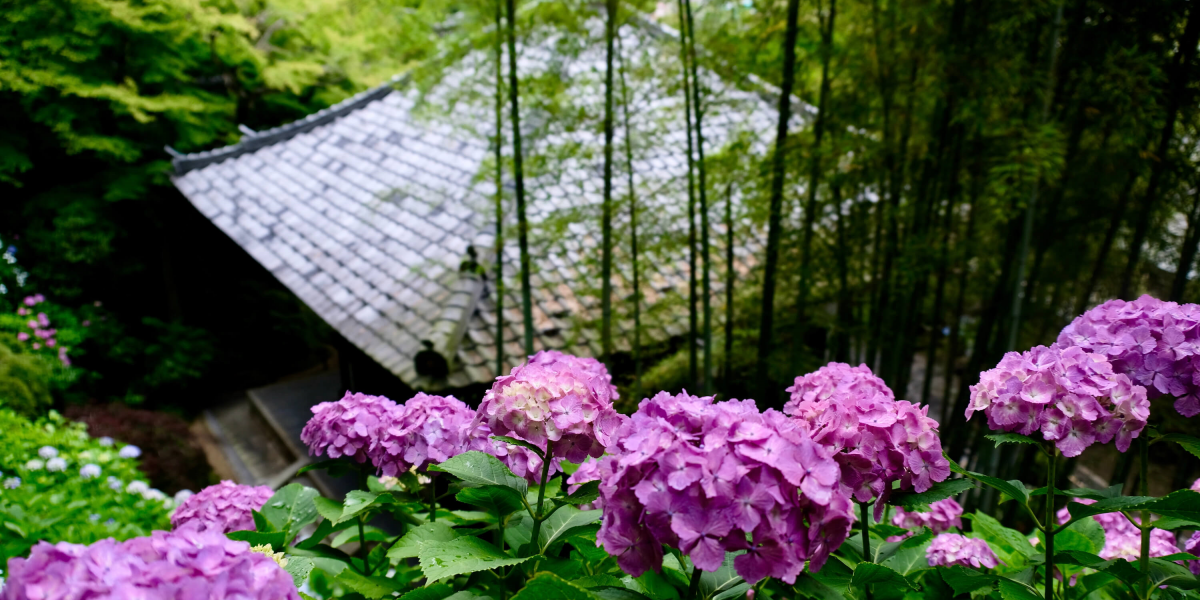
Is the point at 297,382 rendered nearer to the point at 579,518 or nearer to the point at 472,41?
the point at 472,41

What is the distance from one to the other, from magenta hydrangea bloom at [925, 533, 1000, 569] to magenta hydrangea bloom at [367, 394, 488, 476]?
2.93ft

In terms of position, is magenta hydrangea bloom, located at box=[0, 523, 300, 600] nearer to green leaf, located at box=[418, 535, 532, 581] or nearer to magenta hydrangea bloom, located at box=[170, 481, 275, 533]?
green leaf, located at box=[418, 535, 532, 581]

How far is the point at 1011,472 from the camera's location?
363 centimetres

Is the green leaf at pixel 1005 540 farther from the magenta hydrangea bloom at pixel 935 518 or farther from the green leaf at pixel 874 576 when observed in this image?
the green leaf at pixel 874 576

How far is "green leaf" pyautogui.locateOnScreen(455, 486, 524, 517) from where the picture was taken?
0.92 m

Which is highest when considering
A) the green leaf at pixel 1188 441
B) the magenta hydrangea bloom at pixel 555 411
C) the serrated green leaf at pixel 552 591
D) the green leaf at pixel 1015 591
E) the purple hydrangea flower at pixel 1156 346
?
the purple hydrangea flower at pixel 1156 346

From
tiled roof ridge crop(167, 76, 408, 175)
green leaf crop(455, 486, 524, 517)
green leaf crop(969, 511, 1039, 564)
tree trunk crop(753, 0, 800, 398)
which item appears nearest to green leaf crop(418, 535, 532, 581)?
green leaf crop(455, 486, 524, 517)

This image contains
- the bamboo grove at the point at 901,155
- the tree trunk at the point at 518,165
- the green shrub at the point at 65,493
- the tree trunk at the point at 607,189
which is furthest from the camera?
the tree trunk at the point at 607,189

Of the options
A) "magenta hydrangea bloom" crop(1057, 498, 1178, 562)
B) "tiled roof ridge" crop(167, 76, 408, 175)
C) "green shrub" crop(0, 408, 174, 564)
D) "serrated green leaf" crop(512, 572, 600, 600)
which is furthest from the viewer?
"tiled roof ridge" crop(167, 76, 408, 175)

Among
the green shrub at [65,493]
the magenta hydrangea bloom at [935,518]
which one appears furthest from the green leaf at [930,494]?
the green shrub at [65,493]

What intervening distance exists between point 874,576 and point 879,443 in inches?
6.9

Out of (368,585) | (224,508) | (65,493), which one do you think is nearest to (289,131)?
(65,493)

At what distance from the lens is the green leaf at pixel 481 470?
0.91 meters

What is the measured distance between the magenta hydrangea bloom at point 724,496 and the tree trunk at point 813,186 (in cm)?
277
